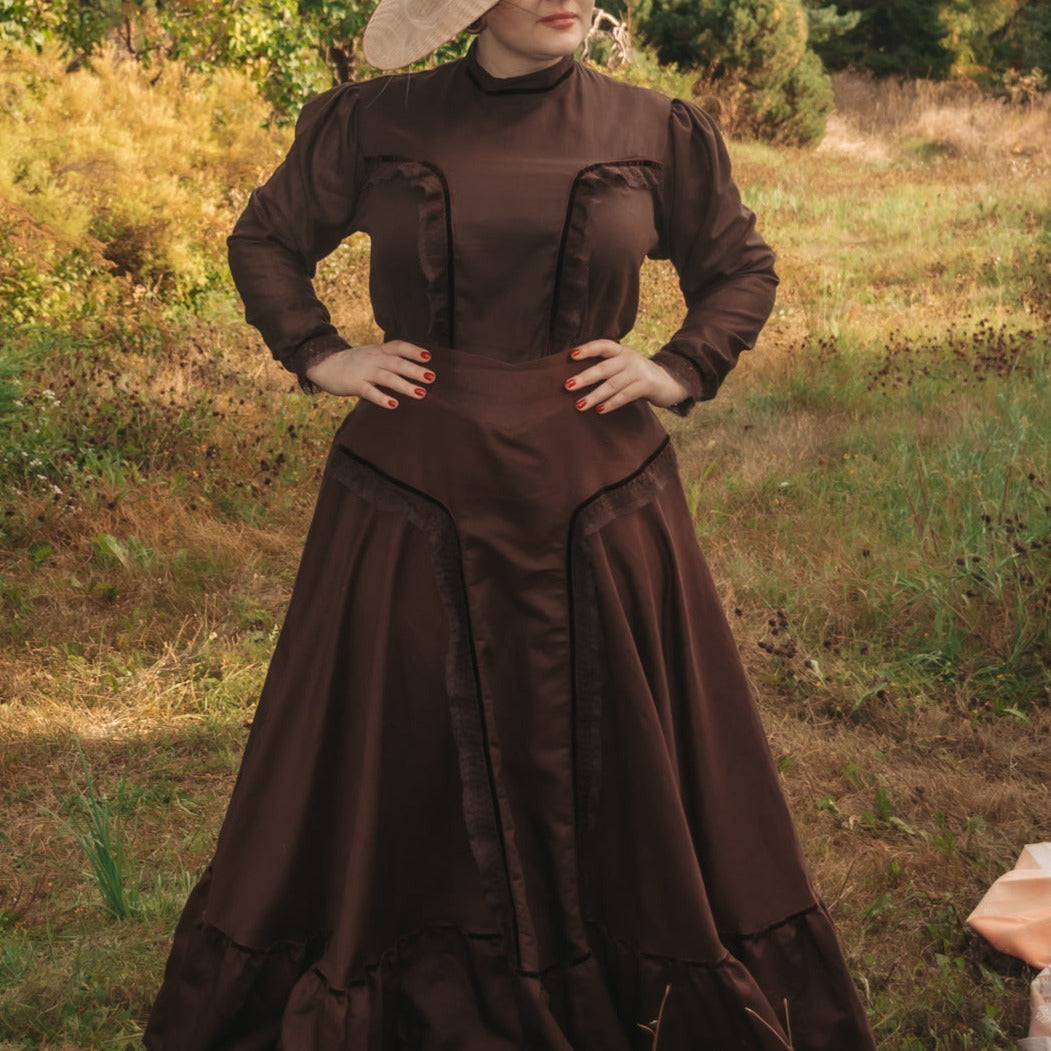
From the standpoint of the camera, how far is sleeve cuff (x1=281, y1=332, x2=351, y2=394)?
2.11 metres

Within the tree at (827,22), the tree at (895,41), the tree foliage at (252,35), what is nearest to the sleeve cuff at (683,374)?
the tree foliage at (252,35)

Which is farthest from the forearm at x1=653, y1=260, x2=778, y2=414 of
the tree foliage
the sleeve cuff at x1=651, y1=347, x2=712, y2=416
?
the tree foliage

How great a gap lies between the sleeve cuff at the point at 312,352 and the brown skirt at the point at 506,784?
0.35 ft

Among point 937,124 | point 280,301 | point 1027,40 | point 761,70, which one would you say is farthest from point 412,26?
point 1027,40

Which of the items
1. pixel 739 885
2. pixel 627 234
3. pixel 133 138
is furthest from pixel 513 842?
pixel 133 138

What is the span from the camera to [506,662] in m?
2.06

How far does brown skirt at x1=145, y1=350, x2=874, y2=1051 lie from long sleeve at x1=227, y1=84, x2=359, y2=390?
0.17 meters

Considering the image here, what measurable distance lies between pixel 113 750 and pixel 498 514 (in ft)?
6.98

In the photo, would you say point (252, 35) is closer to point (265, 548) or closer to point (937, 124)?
point (265, 548)

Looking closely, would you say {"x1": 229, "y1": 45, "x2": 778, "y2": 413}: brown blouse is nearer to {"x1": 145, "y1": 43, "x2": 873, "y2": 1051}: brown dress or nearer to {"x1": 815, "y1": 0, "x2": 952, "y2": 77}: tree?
{"x1": 145, "y1": 43, "x2": 873, "y2": 1051}: brown dress

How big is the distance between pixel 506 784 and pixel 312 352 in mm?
743

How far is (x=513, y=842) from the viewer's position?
2.07m

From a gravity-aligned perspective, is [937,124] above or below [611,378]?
below

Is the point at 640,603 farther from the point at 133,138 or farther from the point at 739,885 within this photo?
the point at 133,138
